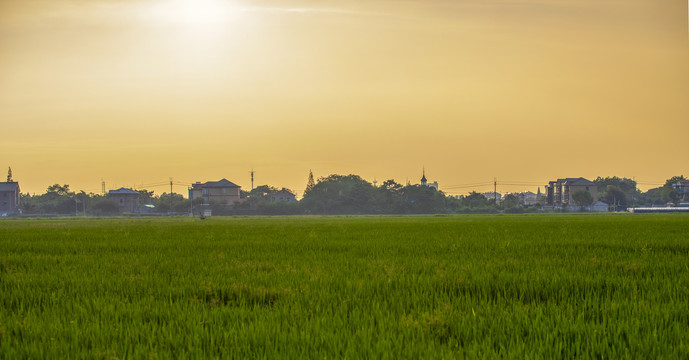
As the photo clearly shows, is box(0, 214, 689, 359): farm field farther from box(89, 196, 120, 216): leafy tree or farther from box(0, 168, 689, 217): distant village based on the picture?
box(89, 196, 120, 216): leafy tree

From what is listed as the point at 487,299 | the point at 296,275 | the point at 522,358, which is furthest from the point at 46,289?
the point at 522,358

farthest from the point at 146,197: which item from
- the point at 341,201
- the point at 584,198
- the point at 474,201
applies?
the point at 584,198

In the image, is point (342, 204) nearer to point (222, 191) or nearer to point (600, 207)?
point (222, 191)

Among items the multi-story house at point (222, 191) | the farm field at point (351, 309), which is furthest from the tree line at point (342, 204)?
the farm field at point (351, 309)

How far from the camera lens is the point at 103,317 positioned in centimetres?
548

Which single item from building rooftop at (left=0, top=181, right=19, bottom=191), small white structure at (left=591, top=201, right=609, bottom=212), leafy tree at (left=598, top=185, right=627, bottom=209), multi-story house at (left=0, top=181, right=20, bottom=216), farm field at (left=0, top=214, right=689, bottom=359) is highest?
building rooftop at (left=0, top=181, right=19, bottom=191)

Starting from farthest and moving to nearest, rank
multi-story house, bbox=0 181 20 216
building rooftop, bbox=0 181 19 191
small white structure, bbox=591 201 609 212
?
small white structure, bbox=591 201 609 212 < building rooftop, bbox=0 181 19 191 < multi-story house, bbox=0 181 20 216

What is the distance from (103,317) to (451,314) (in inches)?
130

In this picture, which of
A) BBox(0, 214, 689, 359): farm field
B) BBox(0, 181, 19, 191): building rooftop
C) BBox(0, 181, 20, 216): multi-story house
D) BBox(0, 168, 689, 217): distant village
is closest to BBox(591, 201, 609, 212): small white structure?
BBox(0, 168, 689, 217): distant village

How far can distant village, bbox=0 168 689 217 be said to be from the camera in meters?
119

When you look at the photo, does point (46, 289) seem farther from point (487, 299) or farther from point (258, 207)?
point (258, 207)

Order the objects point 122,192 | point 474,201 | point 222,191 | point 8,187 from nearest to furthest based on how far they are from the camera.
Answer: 1. point 474,201
2. point 8,187
3. point 122,192
4. point 222,191

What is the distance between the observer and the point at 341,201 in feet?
399

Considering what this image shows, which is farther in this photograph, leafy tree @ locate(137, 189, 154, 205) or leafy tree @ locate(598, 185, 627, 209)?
leafy tree @ locate(137, 189, 154, 205)
